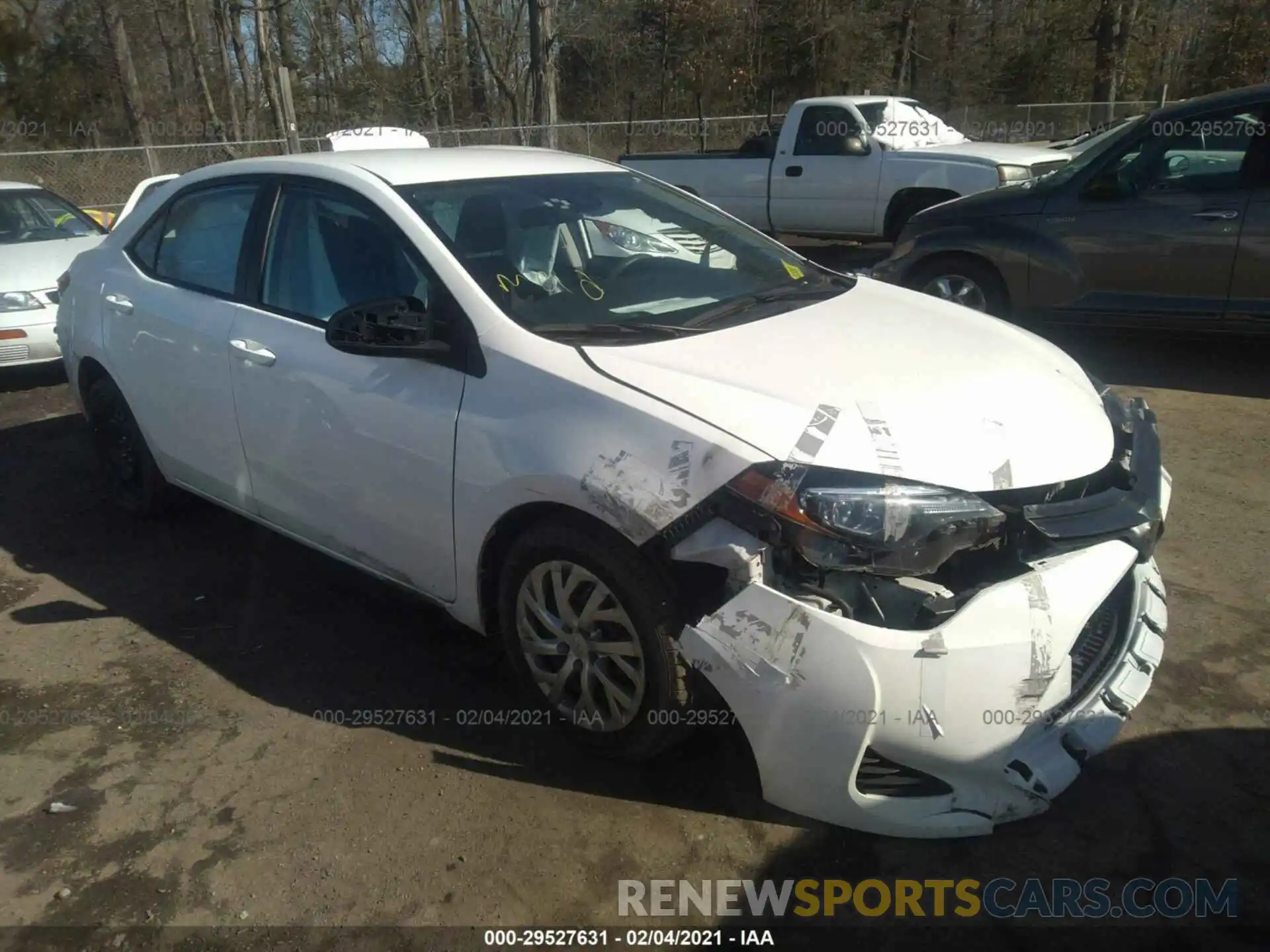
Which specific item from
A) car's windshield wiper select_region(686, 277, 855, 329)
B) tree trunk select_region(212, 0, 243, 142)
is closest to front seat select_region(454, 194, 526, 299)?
car's windshield wiper select_region(686, 277, 855, 329)

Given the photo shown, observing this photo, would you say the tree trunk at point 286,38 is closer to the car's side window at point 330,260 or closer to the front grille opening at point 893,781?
the car's side window at point 330,260

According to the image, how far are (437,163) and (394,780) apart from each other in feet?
7.38

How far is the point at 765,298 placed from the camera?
361cm

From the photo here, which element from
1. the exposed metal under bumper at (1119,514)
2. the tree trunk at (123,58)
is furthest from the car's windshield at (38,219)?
the tree trunk at (123,58)

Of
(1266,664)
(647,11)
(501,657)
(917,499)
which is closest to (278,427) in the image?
(501,657)

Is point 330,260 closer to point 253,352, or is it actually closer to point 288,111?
point 253,352

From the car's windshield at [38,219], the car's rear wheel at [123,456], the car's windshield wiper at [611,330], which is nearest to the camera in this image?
the car's windshield wiper at [611,330]

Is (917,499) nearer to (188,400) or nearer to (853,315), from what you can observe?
(853,315)

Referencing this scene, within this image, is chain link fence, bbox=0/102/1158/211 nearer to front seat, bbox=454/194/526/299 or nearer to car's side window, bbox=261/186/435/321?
car's side window, bbox=261/186/435/321

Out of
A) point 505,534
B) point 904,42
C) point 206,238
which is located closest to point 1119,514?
point 505,534

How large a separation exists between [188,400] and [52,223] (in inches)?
255

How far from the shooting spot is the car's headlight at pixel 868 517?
2463 millimetres

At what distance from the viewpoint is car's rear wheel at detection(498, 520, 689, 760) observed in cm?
272

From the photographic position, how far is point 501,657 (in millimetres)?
3768
